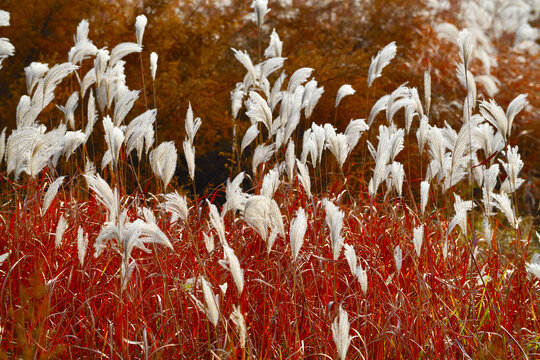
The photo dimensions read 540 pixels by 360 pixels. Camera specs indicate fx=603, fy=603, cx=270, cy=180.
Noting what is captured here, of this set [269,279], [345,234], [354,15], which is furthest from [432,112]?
[269,279]

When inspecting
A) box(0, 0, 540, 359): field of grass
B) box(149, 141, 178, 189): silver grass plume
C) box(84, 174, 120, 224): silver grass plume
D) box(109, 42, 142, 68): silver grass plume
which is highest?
box(109, 42, 142, 68): silver grass plume

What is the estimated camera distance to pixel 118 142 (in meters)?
1.77

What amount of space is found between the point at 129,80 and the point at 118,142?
3.02 m

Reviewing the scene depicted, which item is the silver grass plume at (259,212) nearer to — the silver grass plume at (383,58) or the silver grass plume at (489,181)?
the silver grass plume at (489,181)

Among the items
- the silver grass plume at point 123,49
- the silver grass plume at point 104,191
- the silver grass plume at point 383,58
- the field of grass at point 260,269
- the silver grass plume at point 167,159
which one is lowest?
the field of grass at point 260,269

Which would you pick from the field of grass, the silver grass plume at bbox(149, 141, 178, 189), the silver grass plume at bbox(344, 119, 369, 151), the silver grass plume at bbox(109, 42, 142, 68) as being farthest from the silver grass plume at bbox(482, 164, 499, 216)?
the silver grass plume at bbox(109, 42, 142, 68)

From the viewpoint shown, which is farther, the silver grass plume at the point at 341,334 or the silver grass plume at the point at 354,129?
the silver grass plume at the point at 354,129

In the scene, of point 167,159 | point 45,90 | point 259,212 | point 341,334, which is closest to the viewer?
point 341,334

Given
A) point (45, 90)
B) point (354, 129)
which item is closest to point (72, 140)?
point (45, 90)

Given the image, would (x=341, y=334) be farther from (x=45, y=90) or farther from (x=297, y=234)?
(x=45, y=90)

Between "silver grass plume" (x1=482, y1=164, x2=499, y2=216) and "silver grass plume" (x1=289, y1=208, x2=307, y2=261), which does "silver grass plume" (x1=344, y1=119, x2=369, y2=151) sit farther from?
"silver grass plume" (x1=289, y1=208, x2=307, y2=261)

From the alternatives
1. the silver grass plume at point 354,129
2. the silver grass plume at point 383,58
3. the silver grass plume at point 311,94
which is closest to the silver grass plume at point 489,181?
the silver grass plume at point 354,129

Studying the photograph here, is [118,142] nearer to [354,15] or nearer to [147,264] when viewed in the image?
[147,264]

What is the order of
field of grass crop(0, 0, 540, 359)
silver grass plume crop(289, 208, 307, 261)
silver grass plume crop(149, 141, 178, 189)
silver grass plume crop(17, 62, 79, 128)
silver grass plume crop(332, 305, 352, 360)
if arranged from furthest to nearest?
silver grass plume crop(17, 62, 79, 128) < silver grass plume crop(149, 141, 178, 189) < field of grass crop(0, 0, 540, 359) < silver grass plume crop(289, 208, 307, 261) < silver grass plume crop(332, 305, 352, 360)
